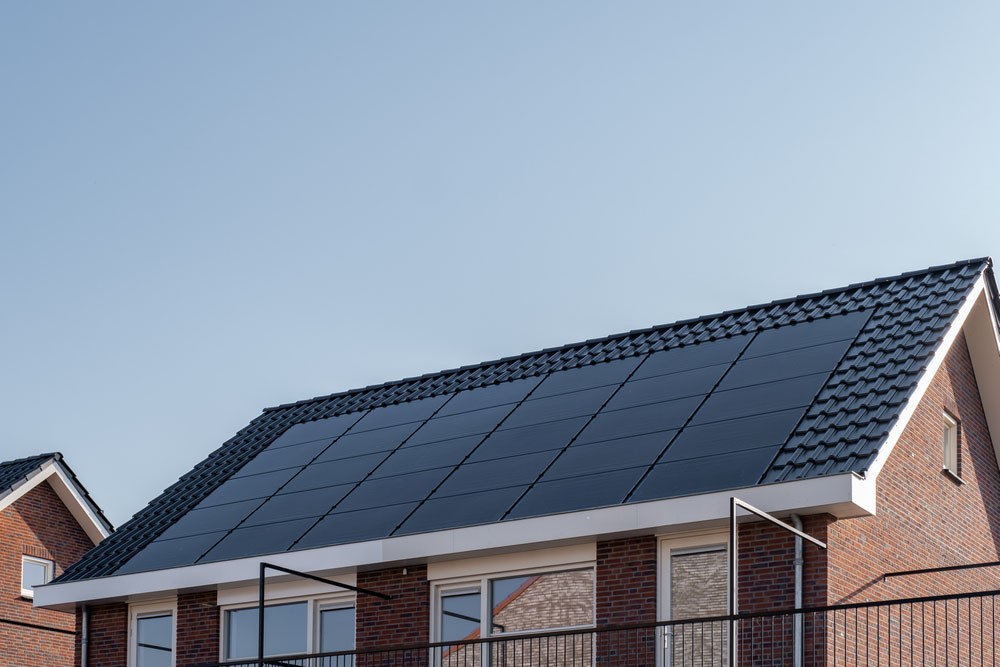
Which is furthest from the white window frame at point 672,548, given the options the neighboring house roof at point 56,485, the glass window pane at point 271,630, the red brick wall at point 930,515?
the neighboring house roof at point 56,485

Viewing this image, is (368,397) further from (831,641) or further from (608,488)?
(831,641)

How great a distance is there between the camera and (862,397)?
14.7 meters

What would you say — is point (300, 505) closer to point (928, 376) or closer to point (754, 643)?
point (754, 643)

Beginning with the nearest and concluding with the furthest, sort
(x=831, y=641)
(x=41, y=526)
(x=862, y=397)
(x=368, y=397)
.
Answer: (x=831, y=641), (x=862, y=397), (x=368, y=397), (x=41, y=526)

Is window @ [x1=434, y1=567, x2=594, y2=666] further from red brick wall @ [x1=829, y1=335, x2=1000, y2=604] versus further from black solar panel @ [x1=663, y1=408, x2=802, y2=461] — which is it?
red brick wall @ [x1=829, y1=335, x2=1000, y2=604]

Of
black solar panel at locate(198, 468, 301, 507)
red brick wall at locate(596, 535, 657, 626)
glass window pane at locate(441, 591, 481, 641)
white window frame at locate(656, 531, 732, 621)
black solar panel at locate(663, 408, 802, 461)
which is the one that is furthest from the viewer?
black solar panel at locate(198, 468, 301, 507)

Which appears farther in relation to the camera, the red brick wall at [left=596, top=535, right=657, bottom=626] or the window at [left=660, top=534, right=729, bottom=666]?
the red brick wall at [left=596, top=535, right=657, bottom=626]

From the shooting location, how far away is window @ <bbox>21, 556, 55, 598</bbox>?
2623 cm

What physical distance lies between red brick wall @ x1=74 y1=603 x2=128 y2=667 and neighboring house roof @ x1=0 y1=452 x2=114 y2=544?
7871 millimetres

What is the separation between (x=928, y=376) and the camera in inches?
589

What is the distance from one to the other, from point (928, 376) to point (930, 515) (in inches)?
60.9

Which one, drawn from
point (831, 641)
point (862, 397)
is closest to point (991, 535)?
point (862, 397)

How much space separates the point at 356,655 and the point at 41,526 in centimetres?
1222

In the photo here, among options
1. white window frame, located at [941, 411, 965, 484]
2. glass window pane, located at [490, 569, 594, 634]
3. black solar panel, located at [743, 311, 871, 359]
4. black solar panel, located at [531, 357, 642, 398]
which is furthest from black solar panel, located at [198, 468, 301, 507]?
white window frame, located at [941, 411, 965, 484]
